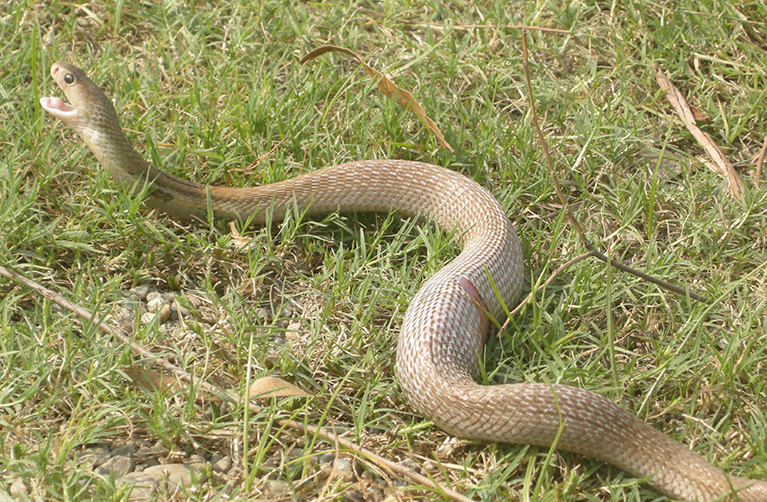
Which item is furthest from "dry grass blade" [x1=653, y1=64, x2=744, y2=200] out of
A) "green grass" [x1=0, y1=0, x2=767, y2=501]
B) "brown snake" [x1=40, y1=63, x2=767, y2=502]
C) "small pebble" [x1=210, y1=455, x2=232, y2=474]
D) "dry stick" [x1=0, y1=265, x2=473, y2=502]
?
"small pebble" [x1=210, y1=455, x2=232, y2=474]

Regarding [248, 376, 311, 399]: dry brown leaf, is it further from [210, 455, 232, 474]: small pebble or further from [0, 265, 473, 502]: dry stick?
[210, 455, 232, 474]: small pebble

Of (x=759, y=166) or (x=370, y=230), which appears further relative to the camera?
(x=759, y=166)

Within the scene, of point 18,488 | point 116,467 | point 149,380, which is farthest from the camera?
point 149,380

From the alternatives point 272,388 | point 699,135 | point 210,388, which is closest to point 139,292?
point 210,388

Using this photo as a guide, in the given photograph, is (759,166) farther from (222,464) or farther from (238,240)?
(222,464)

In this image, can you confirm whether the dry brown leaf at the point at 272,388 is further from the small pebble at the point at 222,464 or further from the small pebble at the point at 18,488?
the small pebble at the point at 18,488

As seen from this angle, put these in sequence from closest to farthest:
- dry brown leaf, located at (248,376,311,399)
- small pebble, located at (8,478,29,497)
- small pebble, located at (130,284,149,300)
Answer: small pebble, located at (8,478,29,497) → dry brown leaf, located at (248,376,311,399) → small pebble, located at (130,284,149,300)

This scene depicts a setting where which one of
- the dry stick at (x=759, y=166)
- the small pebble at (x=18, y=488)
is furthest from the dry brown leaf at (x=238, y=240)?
the dry stick at (x=759, y=166)
